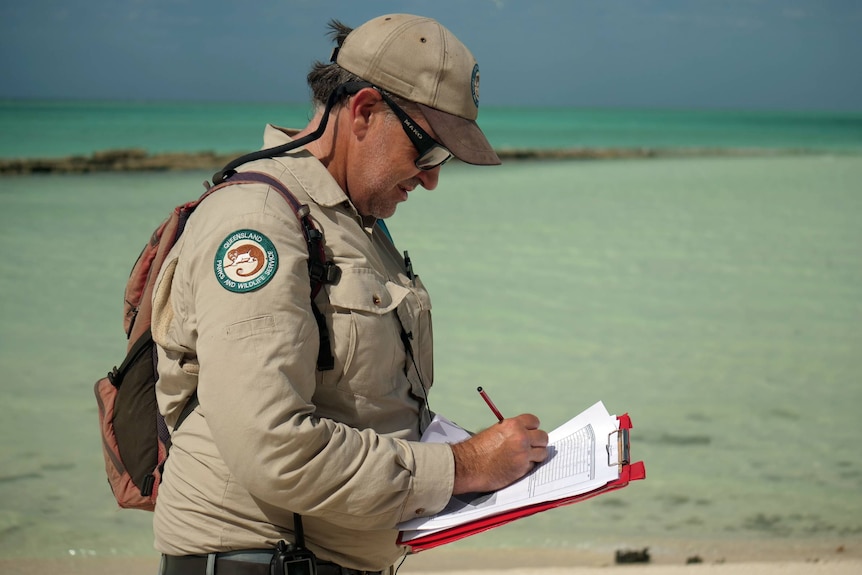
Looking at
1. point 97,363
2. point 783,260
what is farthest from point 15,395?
point 783,260

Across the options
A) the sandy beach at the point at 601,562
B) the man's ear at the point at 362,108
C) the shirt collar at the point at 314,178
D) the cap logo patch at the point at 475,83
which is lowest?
the sandy beach at the point at 601,562

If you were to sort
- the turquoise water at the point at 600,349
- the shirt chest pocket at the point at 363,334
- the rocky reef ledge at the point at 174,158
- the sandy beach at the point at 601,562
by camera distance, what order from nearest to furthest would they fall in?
1. the shirt chest pocket at the point at 363,334
2. the sandy beach at the point at 601,562
3. the turquoise water at the point at 600,349
4. the rocky reef ledge at the point at 174,158

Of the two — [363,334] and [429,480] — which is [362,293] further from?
[429,480]

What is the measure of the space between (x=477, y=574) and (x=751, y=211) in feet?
39.6

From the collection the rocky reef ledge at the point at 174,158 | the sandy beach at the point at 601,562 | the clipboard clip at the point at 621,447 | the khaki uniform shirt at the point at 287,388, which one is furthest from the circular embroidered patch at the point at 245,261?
the rocky reef ledge at the point at 174,158

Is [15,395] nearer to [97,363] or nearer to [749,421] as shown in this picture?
[97,363]

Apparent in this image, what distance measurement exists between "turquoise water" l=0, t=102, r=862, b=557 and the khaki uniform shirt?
2.49m

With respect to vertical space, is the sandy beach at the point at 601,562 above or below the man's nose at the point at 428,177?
below

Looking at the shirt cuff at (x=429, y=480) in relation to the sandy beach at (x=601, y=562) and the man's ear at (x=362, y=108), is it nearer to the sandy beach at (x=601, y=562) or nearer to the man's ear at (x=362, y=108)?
the man's ear at (x=362, y=108)

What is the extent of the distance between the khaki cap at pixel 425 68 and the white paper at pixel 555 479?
485mm

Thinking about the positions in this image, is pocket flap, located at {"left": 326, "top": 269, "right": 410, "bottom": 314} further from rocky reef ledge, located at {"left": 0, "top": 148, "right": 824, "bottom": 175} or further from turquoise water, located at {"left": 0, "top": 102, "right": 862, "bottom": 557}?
rocky reef ledge, located at {"left": 0, "top": 148, "right": 824, "bottom": 175}

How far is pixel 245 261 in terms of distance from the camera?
4.38ft

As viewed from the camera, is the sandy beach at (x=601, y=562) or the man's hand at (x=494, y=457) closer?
the man's hand at (x=494, y=457)

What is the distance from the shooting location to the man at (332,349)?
1.33m
